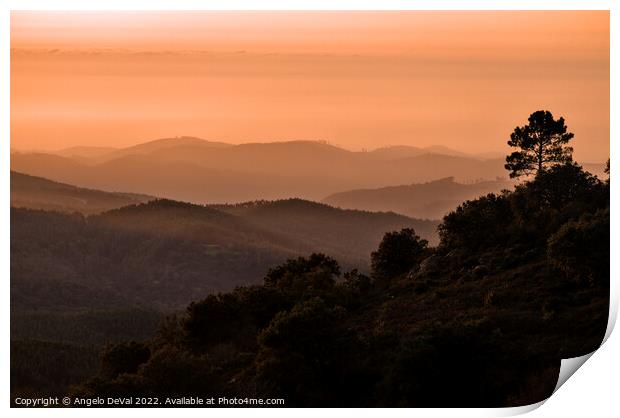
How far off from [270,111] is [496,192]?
10126 millimetres

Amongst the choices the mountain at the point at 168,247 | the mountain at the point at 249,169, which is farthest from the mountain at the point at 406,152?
the mountain at the point at 168,247

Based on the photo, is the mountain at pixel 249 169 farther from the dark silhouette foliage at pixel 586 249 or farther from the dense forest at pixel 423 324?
the dark silhouette foliage at pixel 586 249

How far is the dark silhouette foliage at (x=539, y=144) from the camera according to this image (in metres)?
33.2

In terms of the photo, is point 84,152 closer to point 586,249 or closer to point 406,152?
point 406,152

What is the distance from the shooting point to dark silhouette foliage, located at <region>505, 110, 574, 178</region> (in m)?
33.2

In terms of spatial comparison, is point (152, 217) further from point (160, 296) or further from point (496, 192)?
point (496, 192)

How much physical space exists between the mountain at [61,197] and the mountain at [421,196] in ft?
27.4

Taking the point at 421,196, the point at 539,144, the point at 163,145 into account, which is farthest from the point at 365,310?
the point at 539,144

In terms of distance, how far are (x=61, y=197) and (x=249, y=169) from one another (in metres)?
16.5

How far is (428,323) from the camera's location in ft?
89.9

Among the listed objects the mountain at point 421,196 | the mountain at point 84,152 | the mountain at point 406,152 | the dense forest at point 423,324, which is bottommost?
the dense forest at point 423,324

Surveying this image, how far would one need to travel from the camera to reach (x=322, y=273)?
3578 cm
